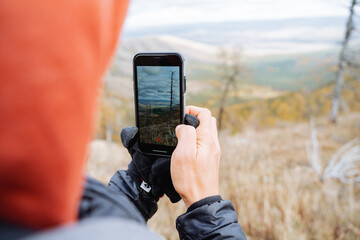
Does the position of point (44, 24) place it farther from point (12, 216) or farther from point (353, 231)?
point (353, 231)

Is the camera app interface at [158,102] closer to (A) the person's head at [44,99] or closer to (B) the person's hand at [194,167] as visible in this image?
(B) the person's hand at [194,167]

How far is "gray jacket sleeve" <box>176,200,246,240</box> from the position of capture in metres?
0.60

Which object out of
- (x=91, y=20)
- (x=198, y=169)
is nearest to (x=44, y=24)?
(x=91, y=20)

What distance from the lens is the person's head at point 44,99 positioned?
0.28 m

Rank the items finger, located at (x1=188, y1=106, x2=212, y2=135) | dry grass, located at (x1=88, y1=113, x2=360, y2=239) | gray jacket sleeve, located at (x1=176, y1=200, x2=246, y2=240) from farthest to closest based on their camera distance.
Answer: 1. dry grass, located at (x1=88, y1=113, x2=360, y2=239)
2. finger, located at (x1=188, y1=106, x2=212, y2=135)
3. gray jacket sleeve, located at (x1=176, y1=200, x2=246, y2=240)

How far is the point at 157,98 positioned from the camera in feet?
3.07

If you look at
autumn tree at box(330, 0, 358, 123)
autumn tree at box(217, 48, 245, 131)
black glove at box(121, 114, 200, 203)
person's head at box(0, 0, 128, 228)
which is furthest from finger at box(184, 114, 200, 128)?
autumn tree at box(330, 0, 358, 123)

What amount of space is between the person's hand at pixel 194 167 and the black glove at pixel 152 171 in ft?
0.27

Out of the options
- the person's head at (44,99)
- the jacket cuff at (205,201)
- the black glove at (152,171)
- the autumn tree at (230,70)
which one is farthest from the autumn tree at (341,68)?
the person's head at (44,99)

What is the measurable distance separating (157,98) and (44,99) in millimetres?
657

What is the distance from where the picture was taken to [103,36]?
32 centimetres

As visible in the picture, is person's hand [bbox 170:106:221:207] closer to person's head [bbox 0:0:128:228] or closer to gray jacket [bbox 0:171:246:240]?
gray jacket [bbox 0:171:246:240]

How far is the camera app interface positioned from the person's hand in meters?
0.18

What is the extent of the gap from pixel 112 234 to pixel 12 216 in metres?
0.10
